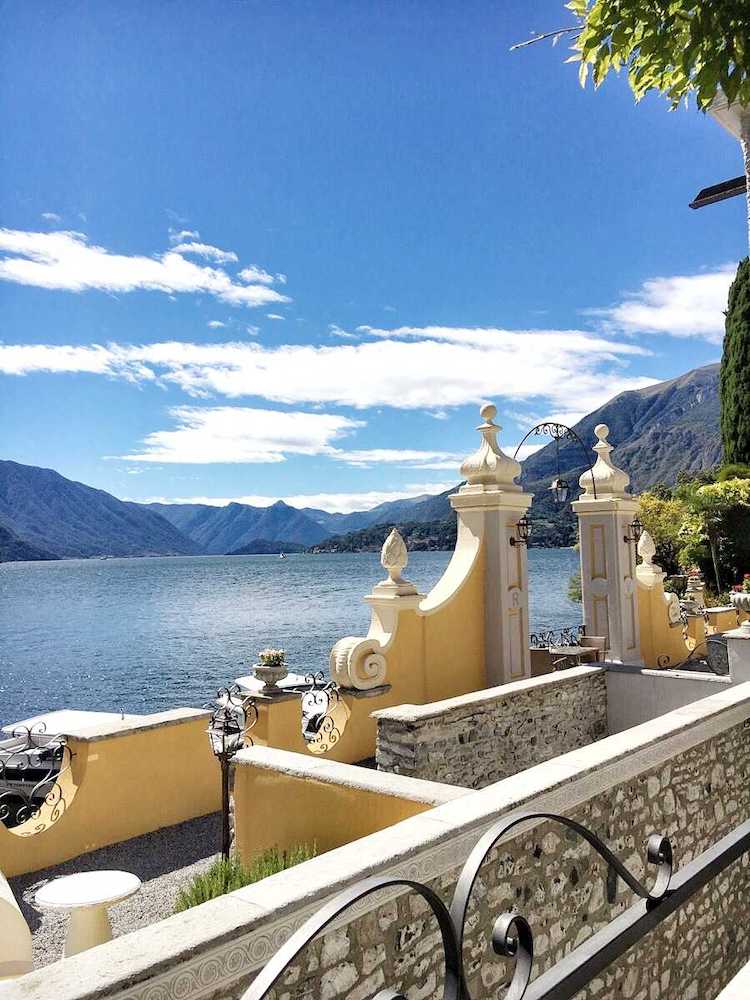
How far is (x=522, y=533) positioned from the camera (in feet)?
29.9

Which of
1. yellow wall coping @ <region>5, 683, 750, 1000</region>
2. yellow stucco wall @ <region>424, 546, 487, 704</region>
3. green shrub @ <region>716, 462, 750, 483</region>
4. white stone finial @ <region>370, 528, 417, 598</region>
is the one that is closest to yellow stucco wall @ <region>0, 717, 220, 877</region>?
white stone finial @ <region>370, 528, 417, 598</region>

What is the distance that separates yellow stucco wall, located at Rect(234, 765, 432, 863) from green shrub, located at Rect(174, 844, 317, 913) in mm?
115

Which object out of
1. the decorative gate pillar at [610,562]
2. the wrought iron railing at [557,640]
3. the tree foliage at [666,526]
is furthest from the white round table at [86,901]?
the tree foliage at [666,526]

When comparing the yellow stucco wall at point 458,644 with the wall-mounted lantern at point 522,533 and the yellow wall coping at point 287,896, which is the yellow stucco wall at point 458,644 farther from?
the yellow wall coping at point 287,896

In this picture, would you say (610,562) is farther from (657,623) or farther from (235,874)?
(235,874)

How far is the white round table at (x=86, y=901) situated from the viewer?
3.75m

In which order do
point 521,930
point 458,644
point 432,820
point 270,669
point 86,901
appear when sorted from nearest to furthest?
Answer: point 521,930 → point 432,820 → point 86,901 → point 270,669 → point 458,644

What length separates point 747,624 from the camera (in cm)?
775

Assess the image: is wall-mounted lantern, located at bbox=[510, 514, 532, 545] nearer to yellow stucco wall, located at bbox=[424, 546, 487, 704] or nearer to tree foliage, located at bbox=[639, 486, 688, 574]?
yellow stucco wall, located at bbox=[424, 546, 487, 704]

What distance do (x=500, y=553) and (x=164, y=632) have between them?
61.3 metres

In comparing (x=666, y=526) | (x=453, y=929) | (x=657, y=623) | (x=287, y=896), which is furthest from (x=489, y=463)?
(x=666, y=526)

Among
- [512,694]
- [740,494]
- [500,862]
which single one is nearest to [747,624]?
[512,694]

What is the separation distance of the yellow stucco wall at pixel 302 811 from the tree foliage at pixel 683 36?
4.05m

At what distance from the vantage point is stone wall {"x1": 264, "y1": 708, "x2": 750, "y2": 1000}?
2.79 m
